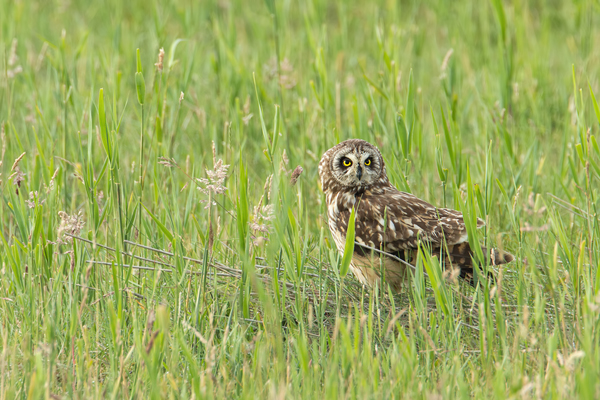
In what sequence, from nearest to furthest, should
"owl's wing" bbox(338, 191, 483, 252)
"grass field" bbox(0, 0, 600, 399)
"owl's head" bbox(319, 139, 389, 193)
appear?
"grass field" bbox(0, 0, 600, 399), "owl's wing" bbox(338, 191, 483, 252), "owl's head" bbox(319, 139, 389, 193)

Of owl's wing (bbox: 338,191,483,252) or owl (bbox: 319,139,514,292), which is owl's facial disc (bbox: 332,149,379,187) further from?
owl's wing (bbox: 338,191,483,252)

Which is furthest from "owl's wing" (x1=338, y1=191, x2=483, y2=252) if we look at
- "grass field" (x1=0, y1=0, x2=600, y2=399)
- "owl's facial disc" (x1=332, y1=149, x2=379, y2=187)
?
"grass field" (x1=0, y1=0, x2=600, y2=399)

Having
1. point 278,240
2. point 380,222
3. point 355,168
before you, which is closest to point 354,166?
point 355,168

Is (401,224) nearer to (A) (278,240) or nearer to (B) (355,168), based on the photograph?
(B) (355,168)

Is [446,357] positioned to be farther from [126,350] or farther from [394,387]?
[126,350]

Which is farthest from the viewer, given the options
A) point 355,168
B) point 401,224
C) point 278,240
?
point 355,168

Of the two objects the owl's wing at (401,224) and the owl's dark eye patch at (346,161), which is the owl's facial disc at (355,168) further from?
the owl's wing at (401,224)

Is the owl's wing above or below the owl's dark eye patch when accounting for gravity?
below

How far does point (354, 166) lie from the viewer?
3592 millimetres

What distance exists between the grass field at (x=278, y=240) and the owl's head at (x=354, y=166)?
128 millimetres

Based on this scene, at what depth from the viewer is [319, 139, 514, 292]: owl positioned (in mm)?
3354

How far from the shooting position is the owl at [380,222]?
335 centimetres

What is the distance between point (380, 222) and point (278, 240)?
3.30ft

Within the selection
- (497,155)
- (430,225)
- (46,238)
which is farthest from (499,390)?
(497,155)
